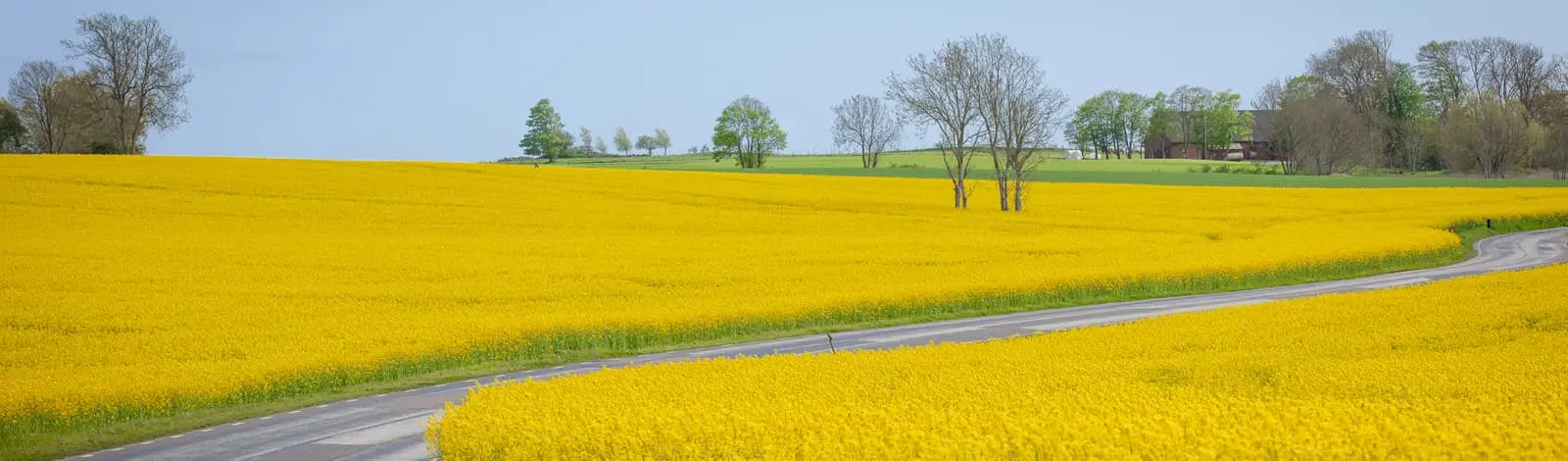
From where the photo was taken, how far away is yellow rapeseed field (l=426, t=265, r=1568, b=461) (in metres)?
8.06

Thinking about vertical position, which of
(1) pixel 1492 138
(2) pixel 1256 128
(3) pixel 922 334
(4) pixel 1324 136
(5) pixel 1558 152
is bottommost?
(3) pixel 922 334

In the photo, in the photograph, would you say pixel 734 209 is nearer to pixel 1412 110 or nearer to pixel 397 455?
pixel 397 455

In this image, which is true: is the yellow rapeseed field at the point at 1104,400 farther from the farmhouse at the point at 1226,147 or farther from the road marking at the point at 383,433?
the farmhouse at the point at 1226,147

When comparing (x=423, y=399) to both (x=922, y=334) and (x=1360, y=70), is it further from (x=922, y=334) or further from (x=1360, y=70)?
(x=1360, y=70)

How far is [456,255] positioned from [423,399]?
631 inches

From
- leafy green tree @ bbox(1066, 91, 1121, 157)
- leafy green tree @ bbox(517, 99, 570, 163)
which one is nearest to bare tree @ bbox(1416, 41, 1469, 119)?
leafy green tree @ bbox(1066, 91, 1121, 157)

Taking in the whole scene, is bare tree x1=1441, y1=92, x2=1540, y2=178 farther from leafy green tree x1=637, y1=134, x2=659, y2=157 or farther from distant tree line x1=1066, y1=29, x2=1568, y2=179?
leafy green tree x1=637, y1=134, x2=659, y2=157

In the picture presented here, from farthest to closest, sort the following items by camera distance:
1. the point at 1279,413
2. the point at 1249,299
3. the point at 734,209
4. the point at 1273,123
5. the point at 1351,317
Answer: the point at 1273,123 < the point at 734,209 < the point at 1249,299 < the point at 1351,317 < the point at 1279,413

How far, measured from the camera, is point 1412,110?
11994 cm

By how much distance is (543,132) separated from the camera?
377ft

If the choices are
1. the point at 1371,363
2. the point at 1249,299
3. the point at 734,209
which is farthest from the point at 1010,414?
the point at 734,209

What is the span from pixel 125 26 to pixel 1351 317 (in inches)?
2943

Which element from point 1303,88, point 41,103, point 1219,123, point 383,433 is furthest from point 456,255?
point 1219,123

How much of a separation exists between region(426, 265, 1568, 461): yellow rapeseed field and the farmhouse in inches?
5606
